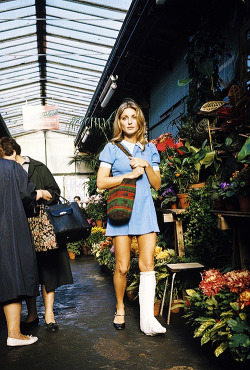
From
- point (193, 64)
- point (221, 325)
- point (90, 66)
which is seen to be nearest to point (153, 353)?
point (221, 325)

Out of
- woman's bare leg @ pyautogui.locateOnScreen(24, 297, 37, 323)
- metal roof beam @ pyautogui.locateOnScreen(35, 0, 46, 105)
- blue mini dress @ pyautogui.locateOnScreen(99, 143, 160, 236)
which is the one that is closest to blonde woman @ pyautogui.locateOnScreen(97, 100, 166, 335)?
blue mini dress @ pyautogui.locateOnScreen(99, 143, 160, 236)

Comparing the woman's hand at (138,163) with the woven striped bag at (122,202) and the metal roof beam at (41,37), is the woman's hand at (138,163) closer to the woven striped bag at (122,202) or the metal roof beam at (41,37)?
the woven striped bag at (122,202)

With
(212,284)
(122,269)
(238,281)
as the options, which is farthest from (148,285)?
(238,281)

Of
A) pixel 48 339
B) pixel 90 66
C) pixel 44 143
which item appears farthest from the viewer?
pixel 44 143

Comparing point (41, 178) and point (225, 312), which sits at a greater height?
point (41, 178)

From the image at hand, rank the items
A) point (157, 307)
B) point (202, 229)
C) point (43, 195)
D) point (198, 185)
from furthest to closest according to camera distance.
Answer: point (198, 185)
point (202, 229)
point (157, 307)
point (43, 195)

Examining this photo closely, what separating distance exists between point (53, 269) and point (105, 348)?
92cm

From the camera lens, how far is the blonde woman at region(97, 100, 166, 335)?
10.3ft

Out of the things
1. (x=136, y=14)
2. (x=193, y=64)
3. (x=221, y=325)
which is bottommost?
(x=221, y=325)

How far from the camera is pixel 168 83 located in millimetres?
7129

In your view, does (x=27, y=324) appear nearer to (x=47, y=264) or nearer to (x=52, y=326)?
(x=52, y=326)

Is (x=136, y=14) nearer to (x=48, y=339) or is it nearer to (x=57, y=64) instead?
(x=48, y=339)

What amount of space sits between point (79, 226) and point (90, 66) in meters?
8.22

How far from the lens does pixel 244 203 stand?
3.00m
